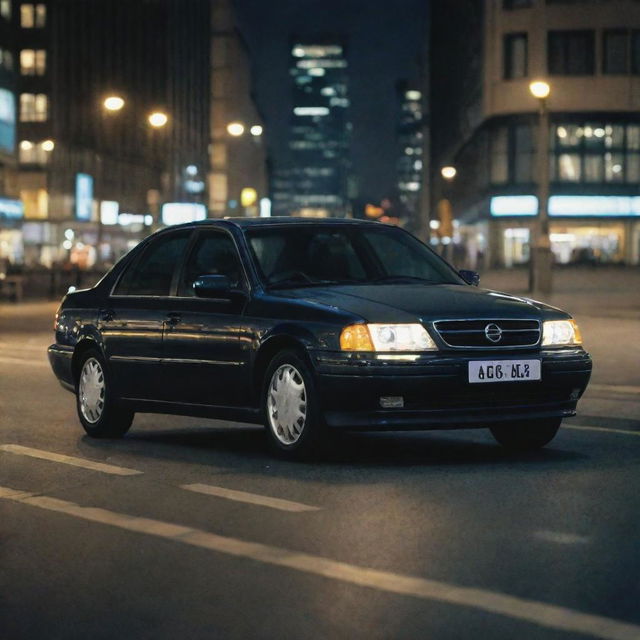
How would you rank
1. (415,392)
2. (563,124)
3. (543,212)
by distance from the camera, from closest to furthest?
1. (415,392)
2. (543,212)
3. (563,124)

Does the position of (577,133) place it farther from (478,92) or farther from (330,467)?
(330,467)

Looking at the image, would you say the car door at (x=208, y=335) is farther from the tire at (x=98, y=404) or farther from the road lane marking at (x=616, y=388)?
the road lane marking at (x=616, y=388)

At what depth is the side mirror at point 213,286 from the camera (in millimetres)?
9820

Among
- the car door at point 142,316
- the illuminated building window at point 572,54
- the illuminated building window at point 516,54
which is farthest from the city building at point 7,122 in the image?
the car door at point 142,316

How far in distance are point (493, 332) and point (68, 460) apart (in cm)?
276

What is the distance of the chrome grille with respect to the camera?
8.98 meters

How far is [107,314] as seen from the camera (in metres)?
11.0

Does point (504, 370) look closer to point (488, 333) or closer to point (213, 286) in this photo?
point (488, 333)

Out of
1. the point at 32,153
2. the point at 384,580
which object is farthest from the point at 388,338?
the point at 32,153

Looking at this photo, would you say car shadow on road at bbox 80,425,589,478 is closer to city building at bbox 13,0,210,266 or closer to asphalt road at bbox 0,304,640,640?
asphalt road at bbox 0,304,640,640

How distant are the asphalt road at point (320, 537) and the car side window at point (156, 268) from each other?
3.52 feet

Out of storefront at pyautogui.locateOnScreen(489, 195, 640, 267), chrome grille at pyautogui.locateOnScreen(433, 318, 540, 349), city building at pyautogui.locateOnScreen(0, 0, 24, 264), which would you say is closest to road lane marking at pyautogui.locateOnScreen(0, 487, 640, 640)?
chrome grille at pyautogui.locateOnScreen(433, 318, 540, 349)

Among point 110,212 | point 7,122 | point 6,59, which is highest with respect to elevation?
point 6,59

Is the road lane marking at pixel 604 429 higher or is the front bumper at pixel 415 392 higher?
the front bumper at pixel 415 392
